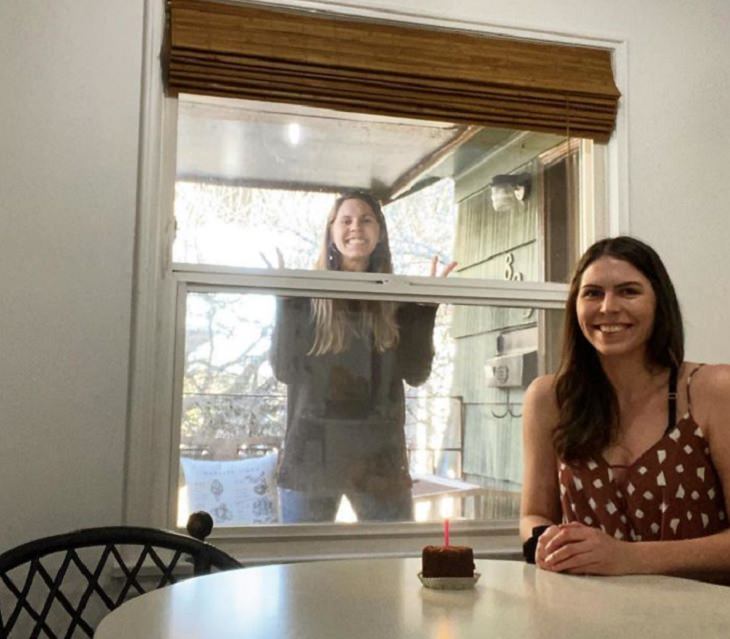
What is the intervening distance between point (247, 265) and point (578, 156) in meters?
1.03

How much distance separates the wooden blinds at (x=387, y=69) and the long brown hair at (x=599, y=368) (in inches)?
28.8

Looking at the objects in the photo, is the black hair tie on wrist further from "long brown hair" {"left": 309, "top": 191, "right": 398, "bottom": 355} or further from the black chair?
"long brown hair" {"left": 309, "top": 191, "right": 398, "bottom": 355}

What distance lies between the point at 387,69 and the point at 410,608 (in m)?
1.53

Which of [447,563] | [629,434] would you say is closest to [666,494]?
[629,434]

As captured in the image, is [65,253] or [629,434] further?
[65,253]

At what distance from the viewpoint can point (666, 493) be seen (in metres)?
1.67

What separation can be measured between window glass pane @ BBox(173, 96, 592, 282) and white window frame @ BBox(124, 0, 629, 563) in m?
0.06

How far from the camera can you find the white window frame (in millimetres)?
2105

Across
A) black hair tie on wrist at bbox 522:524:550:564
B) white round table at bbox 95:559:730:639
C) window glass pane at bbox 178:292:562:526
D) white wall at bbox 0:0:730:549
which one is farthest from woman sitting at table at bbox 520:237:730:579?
white wall at bbox 0:0:730:549

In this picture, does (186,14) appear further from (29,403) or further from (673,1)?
(673,1)

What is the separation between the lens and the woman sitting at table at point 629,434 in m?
1.64

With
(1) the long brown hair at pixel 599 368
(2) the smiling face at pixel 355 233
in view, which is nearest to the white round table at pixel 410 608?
(1) the long brown hair at pixel 599 368

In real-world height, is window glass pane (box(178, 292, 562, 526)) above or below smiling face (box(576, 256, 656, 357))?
below

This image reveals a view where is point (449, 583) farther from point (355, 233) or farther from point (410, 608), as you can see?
point (355, 233)
